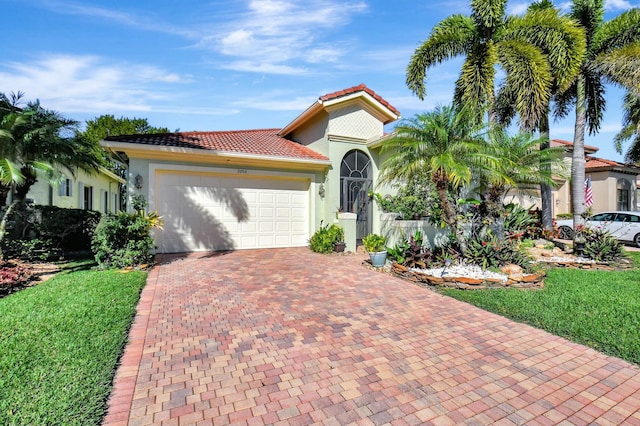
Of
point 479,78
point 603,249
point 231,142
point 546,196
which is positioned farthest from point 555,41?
point 231,142

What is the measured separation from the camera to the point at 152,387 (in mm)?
3336

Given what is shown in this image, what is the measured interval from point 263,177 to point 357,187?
3883 millimetres

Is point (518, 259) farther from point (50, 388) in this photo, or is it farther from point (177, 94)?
point (177, 94)

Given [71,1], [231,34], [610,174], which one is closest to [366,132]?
[231,34]

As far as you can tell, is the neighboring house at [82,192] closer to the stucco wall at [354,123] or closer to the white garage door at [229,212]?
the white garage door at [229,212]

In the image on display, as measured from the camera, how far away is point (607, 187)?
2195 centimetres

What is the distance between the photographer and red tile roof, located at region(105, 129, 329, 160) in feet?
36.4

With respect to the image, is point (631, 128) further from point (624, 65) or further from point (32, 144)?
point (32, 144)

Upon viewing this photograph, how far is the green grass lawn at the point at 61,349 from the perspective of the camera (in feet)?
9.33

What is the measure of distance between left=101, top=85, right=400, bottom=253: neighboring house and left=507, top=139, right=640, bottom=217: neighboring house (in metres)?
15.3

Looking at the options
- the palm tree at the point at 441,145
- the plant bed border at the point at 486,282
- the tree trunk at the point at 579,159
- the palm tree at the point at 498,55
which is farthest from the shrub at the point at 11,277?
the tree trunk at the point at 579,159

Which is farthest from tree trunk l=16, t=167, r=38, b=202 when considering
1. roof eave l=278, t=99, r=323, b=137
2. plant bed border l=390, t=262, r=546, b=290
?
plant bed border l=390, t=262, r=546, b=290

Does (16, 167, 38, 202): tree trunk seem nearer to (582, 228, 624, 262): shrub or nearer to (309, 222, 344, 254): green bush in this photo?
(309, 222, 344, 254): green bush

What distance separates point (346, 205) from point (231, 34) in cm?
728
